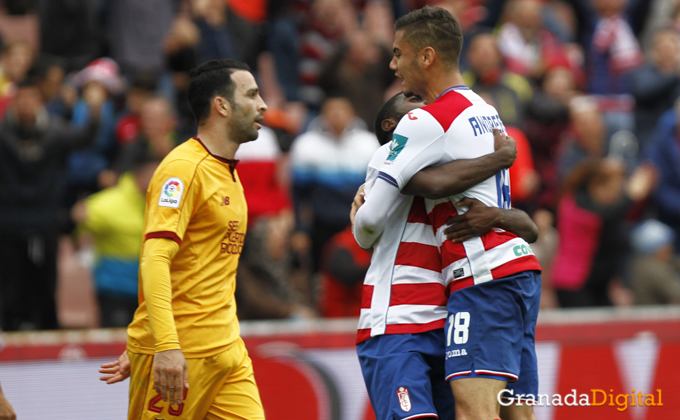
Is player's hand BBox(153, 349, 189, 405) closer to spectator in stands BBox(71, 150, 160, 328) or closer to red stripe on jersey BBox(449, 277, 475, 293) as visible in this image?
red stripe on jersey BBox(449, 277, 475, 293)

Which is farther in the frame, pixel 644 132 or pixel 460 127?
pixel 644 132

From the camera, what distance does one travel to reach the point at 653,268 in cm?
969

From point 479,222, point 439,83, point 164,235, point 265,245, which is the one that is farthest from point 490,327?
point 265,245

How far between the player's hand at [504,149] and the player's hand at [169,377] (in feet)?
6.55

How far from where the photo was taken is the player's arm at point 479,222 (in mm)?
4371

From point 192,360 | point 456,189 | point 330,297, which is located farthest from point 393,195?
point 330,297

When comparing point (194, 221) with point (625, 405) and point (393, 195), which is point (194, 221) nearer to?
point (393, 195)

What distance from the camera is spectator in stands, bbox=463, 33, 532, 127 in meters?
10.4

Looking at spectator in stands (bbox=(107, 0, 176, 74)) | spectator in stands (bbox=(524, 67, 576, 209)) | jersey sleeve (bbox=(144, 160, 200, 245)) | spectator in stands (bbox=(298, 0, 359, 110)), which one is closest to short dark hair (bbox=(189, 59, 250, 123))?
jersey sleeve (bbox=(144, 160, 200, 245))

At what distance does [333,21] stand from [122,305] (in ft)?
16.9

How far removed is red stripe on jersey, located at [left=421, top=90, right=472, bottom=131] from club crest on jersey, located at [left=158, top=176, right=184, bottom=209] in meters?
1.46

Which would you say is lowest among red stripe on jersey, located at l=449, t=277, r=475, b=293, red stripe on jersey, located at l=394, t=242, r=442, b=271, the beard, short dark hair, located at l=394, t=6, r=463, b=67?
red stripe on jersey, located at l=449, t=277, r=475, b=293

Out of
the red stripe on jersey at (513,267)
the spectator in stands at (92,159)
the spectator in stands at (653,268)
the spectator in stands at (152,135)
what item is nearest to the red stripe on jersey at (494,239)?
the red stripe on jersey at (513,267)

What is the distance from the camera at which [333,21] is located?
11812 millimetres
